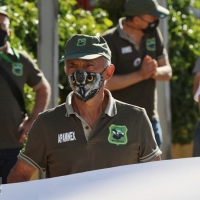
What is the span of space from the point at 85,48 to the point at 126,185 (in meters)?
1.23

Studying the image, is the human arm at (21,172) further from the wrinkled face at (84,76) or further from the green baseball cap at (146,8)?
the green baseball cap at (146,8)

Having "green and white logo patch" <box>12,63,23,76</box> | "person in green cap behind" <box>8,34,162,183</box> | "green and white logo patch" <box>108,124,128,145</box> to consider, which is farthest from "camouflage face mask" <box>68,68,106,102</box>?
"green and white logo patch" <box>12,63,23,76</box>

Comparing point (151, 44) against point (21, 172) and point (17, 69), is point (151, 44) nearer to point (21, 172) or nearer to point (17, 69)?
point (17, 69)

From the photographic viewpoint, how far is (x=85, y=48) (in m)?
4.52

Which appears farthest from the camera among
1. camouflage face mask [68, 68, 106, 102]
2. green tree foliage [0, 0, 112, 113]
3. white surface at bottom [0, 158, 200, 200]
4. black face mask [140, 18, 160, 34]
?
green tree foliage [0, 0, 112, 113]

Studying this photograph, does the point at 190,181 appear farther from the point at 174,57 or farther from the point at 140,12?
the point at 174,57

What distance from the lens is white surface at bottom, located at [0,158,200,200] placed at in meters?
3.31

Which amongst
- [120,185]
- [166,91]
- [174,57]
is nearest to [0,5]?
[166,91]

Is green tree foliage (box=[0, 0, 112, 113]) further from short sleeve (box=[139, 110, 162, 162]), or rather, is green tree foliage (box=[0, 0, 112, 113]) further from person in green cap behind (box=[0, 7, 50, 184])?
short sleeve (box=[139, 110, 162, 162])

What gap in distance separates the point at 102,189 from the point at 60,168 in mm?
1020

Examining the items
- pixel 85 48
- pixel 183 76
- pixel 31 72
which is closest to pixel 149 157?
pixel 85 48

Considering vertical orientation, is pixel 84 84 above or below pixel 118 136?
above

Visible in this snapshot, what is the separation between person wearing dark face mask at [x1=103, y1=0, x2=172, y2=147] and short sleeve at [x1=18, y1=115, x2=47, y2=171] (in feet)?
7.46

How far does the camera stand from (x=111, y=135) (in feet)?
14.6
